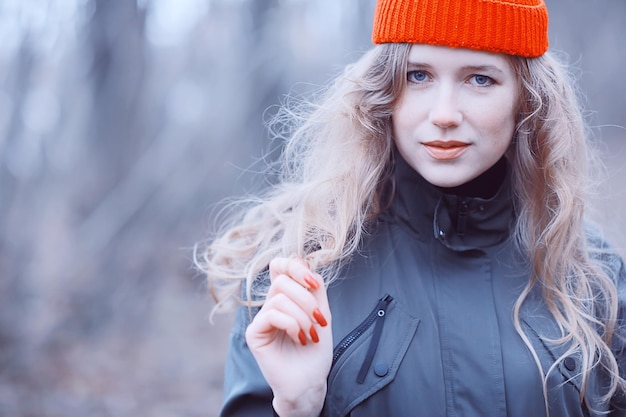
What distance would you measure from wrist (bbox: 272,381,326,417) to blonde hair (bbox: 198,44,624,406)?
14.0 inches

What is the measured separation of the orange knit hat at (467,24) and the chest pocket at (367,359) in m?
0.78

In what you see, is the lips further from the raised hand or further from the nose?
the raised hand

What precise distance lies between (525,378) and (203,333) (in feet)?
15.3

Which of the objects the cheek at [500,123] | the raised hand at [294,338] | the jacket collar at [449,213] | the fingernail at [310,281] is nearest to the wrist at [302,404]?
the raised hand at [294,338]

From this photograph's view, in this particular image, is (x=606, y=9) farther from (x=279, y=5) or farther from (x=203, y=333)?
(x=203, y=333)

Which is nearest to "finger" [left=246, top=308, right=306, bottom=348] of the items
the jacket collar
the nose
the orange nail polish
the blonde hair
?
the orange nail polish

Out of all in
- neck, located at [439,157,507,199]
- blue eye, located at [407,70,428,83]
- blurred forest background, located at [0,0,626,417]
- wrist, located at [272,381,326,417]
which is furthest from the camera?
blurred forest background, located at [0,0,626,417]

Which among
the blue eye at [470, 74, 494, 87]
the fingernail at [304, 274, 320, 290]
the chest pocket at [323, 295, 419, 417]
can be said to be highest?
the blue eye at [470, 74, 494, 87]

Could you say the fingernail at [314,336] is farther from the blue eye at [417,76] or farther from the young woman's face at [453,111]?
the blue eye at [417,76]

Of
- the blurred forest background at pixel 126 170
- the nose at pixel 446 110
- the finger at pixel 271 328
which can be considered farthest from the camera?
the blurred forest background at pixel 126 170

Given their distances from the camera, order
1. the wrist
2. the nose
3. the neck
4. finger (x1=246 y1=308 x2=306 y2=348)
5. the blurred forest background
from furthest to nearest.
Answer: the blurred forest background → the neck → the nose → the wrist → finger (x1=246 y1=308 x2=306 y2=348)

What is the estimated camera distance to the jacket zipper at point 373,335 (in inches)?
71.6

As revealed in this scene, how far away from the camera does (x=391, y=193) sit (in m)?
2.13

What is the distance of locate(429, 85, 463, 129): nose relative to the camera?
6.09ft
